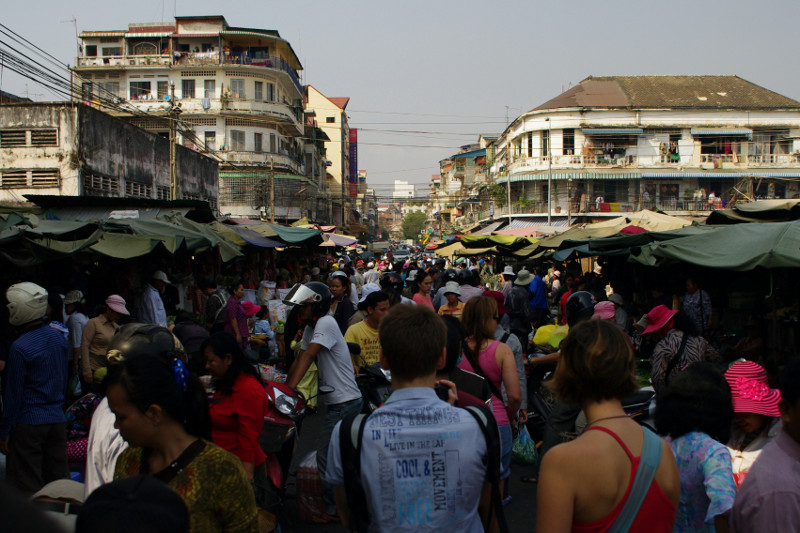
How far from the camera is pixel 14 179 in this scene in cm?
1827

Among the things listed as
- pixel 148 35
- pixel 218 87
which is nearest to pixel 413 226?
pixel 218 87

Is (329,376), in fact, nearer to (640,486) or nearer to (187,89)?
(640,486)

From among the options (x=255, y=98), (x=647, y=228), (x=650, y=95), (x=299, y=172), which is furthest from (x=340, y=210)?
(x=647, y=228)

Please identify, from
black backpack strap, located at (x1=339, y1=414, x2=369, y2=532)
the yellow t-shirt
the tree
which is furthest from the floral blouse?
the tree

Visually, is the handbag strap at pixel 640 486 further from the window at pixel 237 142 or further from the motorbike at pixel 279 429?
the window at pixel 237 142

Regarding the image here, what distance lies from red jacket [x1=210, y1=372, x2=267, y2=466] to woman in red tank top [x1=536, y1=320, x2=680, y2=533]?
217cm

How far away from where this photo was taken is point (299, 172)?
1905 inches

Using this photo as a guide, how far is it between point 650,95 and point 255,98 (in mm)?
26754

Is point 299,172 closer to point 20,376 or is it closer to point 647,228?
point 647,228

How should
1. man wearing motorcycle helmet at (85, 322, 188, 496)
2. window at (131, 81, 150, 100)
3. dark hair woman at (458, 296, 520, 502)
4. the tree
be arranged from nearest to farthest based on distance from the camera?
man wearing motorcycle helmet at (85, 322, 188, 496) → dark hair woman at (458, 296, 520, 502) → window at (131, 81, 150, 100) → the tree

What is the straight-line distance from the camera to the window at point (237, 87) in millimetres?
42781

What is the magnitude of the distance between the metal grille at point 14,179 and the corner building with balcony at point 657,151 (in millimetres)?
30993

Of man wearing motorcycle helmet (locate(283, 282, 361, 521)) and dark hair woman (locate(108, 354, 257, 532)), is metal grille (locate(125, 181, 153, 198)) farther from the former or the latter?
dark hair woman (locate(108, 354, 257, 532))

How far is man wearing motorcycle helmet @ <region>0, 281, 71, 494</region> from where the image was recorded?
15.7 feet
